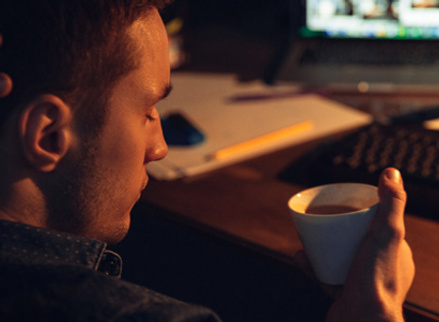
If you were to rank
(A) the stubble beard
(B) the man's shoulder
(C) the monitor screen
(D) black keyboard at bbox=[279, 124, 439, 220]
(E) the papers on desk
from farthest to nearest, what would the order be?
(C) the monitor screen < (E) the papers on desk < (D) black keyboard at bbox=[279, 124, 439, 220] < (A) the stubble beard < (B) the man's shoulder

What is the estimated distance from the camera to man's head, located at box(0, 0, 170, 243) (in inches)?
18.1

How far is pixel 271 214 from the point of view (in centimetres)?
71

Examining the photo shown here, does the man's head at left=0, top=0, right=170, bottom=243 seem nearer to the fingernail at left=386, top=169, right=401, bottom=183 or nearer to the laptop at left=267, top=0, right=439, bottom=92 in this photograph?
the fingernail at left=386, top=169, right=401, bottom=183

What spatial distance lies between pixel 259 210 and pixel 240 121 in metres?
0.33

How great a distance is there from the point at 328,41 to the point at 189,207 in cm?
68

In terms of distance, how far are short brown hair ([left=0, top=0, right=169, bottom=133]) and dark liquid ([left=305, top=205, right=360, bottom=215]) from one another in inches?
10.5

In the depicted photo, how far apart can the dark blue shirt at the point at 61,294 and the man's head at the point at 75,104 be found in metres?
0.06

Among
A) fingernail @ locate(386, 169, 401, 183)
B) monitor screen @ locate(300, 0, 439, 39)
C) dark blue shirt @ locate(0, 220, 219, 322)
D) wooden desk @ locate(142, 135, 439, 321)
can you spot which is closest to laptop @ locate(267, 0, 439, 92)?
monitor screen @ locate(300, 0, 439, 39)

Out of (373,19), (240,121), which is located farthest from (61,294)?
(373,19)

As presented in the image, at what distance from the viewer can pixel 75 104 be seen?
0.48 m

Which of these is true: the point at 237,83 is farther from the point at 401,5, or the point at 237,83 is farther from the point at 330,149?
the point at 330,149

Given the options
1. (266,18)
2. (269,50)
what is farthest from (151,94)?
(266,18)

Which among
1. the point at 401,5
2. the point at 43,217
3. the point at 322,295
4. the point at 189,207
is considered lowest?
the point at 322,295

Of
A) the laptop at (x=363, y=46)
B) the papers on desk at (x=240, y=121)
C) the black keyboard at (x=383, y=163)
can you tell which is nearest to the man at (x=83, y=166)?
the black keyboard at (x=383, y=163)
